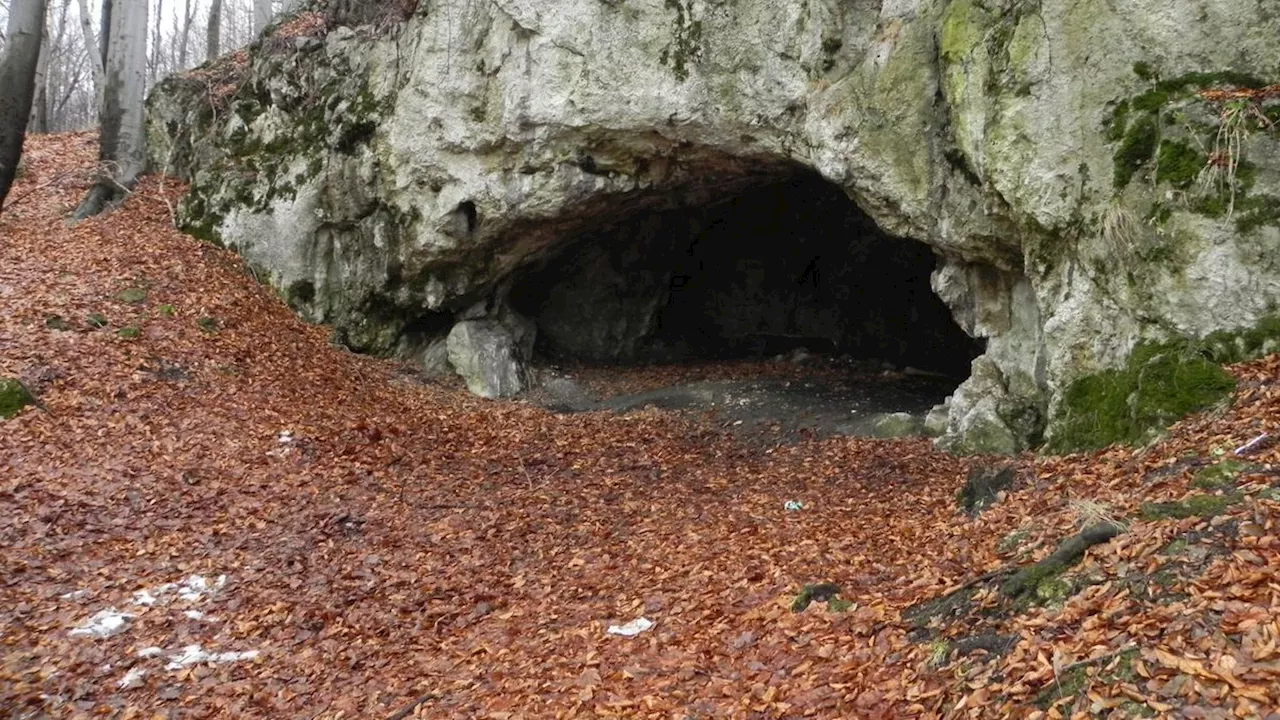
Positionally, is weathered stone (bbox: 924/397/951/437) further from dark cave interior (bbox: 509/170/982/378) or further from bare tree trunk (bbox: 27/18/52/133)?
bare tree trunk (bbox: 27/18/52/133)

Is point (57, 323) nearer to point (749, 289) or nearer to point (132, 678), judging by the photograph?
point (132, 678)

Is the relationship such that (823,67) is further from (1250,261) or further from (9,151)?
(9,151)

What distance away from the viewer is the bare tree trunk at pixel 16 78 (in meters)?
5.97

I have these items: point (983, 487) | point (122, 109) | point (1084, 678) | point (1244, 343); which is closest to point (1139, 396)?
point (1244, 343)

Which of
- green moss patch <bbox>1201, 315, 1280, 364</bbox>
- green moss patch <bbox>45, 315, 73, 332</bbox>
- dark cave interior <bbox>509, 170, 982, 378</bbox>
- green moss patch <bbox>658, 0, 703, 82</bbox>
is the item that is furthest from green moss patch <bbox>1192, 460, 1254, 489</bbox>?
green moss patch <bbox>45, 315, 73, 332</bbox>

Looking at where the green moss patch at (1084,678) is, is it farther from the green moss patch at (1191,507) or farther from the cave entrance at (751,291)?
the cave entrance at (751,291)

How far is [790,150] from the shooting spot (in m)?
10.4

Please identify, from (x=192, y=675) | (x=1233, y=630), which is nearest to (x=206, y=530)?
(x=192, y=675)

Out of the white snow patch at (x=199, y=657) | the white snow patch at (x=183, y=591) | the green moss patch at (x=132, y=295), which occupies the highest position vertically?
the green moss patch at (x=132, y=295)

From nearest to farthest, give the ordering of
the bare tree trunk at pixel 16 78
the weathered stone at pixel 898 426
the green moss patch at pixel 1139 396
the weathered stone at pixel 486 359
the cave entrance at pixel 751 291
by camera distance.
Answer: the bare tree trunk at pixel 16 78 < the green moss patch at pixel 1139 396 < the weathered stone at pixel 898 426 < the weathered stone at pixel 486 359 < the cave entrance at pixel 751 291

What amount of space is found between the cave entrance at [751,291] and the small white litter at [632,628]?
31.4ft

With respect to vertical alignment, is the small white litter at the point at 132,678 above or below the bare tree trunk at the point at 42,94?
below

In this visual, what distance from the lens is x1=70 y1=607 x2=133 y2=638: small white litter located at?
231 inches

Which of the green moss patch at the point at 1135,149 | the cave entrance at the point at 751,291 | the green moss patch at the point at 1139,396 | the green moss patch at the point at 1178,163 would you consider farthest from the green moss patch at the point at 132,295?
the green moss patch at the point at 1178,163
